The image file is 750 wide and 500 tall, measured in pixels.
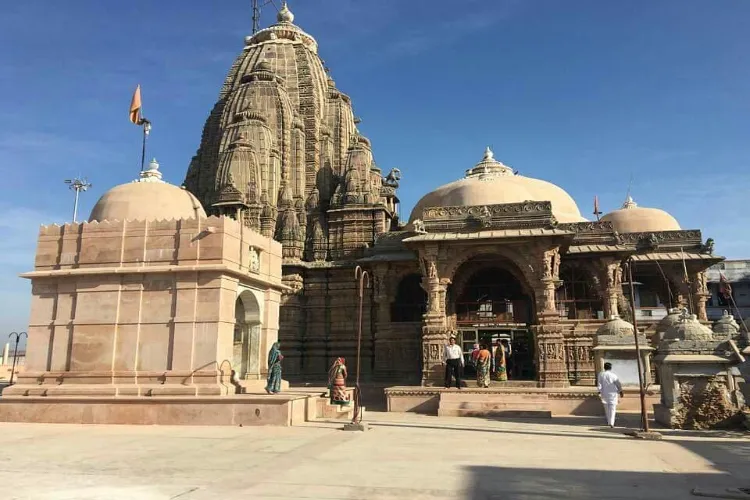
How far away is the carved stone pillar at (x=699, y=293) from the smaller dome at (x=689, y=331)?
45.7 feet

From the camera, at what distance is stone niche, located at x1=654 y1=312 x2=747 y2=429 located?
13.0 m

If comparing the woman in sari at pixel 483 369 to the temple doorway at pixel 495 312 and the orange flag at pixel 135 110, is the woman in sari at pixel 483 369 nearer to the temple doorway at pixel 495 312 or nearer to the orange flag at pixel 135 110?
the temple doorway at pixel 495 312

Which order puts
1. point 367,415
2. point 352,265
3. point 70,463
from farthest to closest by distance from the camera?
point 352,265 < point 367,415 < point 70,463

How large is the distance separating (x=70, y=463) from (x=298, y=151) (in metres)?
27.1

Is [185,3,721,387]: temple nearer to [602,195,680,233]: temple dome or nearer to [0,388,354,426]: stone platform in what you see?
[602,195,680,233]: temple dome

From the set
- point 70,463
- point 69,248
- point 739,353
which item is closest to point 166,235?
point 69,248

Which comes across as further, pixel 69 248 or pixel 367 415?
pixel 367 415

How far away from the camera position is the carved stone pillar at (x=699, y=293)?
89.1ft

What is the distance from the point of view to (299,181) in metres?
33.5

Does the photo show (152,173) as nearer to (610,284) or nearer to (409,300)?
(409,300)

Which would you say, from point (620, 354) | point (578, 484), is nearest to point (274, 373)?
point (578, 484)

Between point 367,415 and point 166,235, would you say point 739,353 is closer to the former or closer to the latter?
point 367,415

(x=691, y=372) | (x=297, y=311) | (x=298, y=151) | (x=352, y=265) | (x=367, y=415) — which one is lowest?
(x=367, y=415)

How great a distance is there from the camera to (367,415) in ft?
58.4
